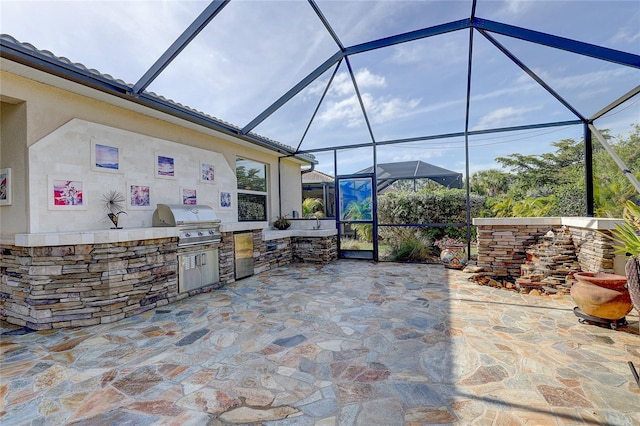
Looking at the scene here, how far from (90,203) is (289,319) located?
3.44 meters

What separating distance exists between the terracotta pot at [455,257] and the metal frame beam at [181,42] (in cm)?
629

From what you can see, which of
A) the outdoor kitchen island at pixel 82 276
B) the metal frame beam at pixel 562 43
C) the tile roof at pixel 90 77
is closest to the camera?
the tile roof at pixel 90 77

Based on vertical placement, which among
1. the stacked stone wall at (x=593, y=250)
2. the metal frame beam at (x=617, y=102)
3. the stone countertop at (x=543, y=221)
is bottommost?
the stacked stone wall at (x=593, y=250)

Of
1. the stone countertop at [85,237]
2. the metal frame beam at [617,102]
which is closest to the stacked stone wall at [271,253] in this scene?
the stone countertop at [85,237]

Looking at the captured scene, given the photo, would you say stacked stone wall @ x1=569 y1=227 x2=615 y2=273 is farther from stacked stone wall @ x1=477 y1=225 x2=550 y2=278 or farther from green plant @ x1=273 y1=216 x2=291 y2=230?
green plant @ x1=273 y1=216 x2=291 y2=230

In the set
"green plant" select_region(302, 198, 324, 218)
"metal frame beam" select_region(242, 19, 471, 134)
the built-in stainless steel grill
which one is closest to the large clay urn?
"metal frame beam" select_region(242, 19, 471, 134)

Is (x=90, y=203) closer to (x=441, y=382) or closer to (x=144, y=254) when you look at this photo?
(x=144, y=254)

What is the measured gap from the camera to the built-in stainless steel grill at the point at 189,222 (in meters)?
4.92

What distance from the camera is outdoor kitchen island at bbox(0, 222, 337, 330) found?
3.59 m

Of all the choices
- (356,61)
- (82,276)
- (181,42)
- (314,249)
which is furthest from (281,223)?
(181,42)

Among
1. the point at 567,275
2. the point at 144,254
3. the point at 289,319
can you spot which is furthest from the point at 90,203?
the point at 567,275

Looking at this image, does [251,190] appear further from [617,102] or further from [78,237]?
[617,102]

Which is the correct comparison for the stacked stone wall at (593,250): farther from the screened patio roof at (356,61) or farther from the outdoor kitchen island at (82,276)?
the outdoor kitchen island at (82,276)

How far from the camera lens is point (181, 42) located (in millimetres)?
3830
